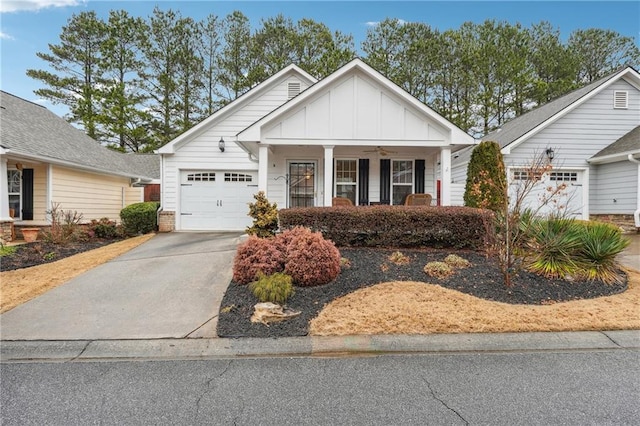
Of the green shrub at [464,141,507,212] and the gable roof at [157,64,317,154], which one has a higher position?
the gable roof at [157,64,317,154]

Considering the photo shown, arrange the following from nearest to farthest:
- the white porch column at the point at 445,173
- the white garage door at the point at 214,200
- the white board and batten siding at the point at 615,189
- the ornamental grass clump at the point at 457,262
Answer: the ornamental grass clump at the point at 457,262 → the white porch column at the point at 445,173 → the white board and batten siding at the point at 615,189 → the white garage door at the point at 214,200

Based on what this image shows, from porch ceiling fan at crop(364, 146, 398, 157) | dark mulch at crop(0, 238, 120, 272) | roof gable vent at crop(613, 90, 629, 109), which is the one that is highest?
roof gable vent at crop(613, 90, 629, 109)

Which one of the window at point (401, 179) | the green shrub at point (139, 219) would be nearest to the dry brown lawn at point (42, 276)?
the green shrub at point (139, 219)

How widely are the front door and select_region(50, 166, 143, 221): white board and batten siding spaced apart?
28.1 ft

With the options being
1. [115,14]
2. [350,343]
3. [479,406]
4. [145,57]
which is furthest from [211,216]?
[115,14]

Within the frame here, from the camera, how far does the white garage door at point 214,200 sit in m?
12.2

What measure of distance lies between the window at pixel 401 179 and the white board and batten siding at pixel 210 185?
5.12m

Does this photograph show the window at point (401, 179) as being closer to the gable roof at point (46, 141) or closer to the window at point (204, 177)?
the window at point (204, 177)

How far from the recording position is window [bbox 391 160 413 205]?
11461 mm

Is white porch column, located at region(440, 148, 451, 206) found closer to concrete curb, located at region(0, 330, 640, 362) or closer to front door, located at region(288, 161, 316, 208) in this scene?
front door, located at region(288, 161, 316, 208)

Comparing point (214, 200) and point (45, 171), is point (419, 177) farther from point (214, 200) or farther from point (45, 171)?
point (45, 171)

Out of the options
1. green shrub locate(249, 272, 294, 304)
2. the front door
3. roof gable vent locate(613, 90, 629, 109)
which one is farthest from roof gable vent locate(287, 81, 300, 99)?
roof gable vent locate(613, 90, 629, 109)

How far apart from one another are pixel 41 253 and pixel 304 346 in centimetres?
849

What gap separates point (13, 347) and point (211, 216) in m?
8.59
